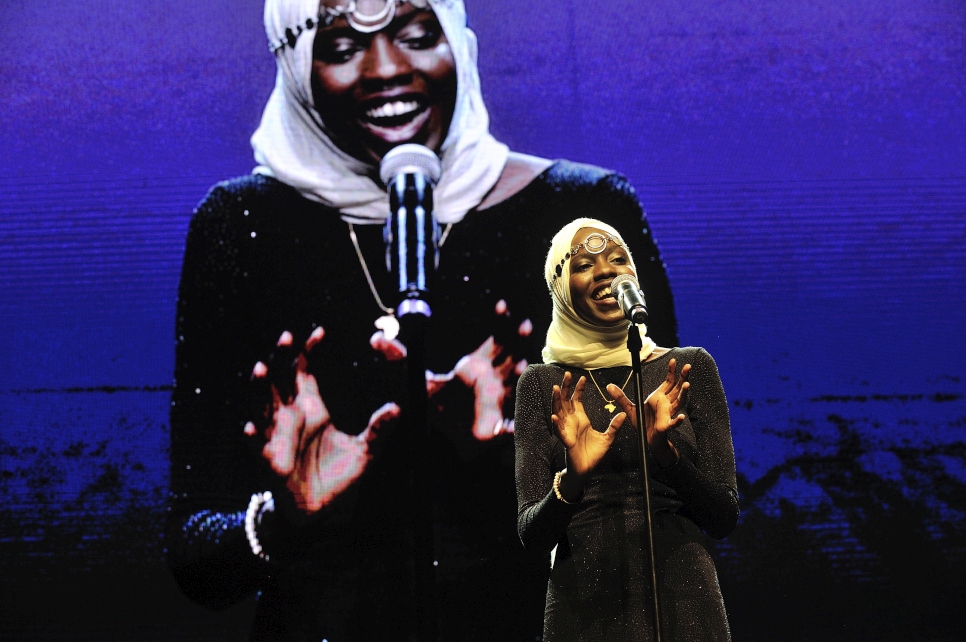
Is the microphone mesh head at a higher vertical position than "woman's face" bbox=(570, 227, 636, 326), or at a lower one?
higher

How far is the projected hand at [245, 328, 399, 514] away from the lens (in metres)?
2.71

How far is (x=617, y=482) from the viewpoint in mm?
1609

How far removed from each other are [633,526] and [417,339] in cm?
134

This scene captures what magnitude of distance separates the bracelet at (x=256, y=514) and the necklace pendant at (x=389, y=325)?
594 millimetres

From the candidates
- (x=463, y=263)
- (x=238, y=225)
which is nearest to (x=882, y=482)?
(x=463, y=263)

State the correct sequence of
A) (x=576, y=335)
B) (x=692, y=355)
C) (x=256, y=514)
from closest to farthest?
(x=692, y=355) < (x=576, y=335) < (x=256, y=514)

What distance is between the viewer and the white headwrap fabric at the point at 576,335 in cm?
177

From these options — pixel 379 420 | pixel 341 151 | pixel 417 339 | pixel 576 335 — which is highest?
pixel 341 151

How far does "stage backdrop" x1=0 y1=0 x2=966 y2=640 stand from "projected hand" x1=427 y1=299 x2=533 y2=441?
546mm

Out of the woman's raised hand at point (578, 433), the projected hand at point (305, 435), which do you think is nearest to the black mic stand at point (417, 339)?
the projected hand at point (305, 435)

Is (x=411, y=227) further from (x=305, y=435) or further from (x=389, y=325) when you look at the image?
(x=305, y=435)

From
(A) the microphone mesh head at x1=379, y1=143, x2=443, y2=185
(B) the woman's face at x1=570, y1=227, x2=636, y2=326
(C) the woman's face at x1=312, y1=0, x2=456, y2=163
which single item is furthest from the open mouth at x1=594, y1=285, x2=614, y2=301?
(C) the woman's face at x1=312, y1=0, x2=456, y2=163

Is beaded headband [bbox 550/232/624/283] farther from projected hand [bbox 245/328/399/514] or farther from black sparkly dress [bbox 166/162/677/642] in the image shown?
projected hand [bbox 245/328/399/514]

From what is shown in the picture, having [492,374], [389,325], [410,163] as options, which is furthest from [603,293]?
[410,163]
